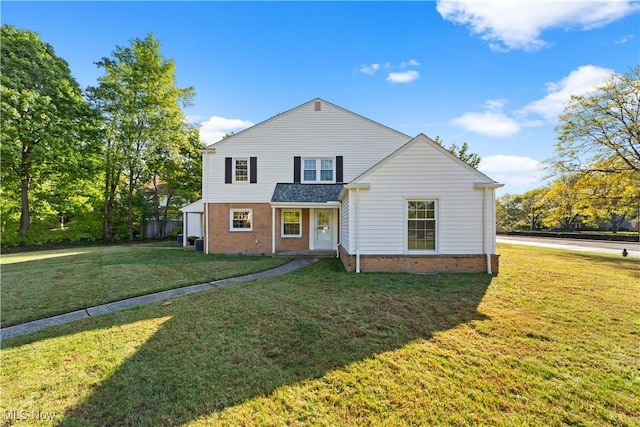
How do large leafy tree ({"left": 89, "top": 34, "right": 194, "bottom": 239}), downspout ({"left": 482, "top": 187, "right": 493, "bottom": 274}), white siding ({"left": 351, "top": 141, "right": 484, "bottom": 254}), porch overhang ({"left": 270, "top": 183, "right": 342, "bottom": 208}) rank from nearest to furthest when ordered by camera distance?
downspout ({"left": 482, "top": 187, "right": 493, "bottom": 274}) < white siding ({"left": 351, "top": 141, "right": 484, "bottom": 254}) < porch overhang ({"left": 270, "top": 183, "right": 342, "bottom": 208}) < large leafy tree ({"left": 89, "top": 34, "right": 194, "bottom": 239})

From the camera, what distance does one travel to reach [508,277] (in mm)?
8312

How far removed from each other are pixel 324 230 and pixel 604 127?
18.2 metres

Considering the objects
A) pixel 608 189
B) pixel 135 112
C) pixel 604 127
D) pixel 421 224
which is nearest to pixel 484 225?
pixel 421 224

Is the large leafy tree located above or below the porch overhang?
above

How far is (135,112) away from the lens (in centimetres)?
2180

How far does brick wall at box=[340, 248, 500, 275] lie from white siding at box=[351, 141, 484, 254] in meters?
0.21

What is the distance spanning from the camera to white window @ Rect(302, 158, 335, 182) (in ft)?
47.3

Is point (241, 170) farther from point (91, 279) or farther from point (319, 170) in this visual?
point (91, 279)

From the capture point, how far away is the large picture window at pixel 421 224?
29.7 feet

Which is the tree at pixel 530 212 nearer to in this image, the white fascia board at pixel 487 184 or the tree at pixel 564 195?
the tree at pixel 564 195

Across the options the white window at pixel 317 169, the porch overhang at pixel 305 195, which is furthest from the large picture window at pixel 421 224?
the white window at pixel 317 169

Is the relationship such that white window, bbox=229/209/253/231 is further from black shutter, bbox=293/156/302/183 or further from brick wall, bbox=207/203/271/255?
black shutter, bbox=293/156/302/183

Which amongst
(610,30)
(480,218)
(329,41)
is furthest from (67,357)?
(610,30)

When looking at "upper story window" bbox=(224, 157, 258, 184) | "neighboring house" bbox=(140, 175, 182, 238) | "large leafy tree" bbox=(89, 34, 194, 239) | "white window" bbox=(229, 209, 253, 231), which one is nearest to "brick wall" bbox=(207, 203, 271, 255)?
"white window" bbox=(229, 209, 253, 231)
